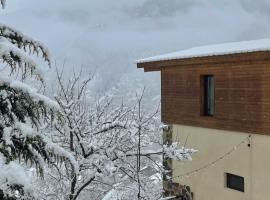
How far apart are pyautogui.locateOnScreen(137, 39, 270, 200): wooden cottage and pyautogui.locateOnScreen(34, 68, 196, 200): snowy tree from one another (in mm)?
1391

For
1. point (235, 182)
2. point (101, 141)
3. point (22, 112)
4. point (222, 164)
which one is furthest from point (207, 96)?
point (22, 112)

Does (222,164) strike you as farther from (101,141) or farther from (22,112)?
(22,112)

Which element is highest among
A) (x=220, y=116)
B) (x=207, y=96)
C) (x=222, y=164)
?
(x=207, y=96)

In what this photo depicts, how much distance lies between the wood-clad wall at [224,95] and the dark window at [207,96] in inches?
4.4

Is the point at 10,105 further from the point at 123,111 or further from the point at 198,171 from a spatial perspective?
the point at 198,171

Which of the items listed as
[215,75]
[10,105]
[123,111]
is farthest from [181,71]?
[10,105]

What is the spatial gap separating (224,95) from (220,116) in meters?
0.54

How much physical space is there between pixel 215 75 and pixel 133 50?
344ft

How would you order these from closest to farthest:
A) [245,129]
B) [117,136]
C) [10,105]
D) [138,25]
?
[10,105] → [117,136] → [245,129] → [138,25]

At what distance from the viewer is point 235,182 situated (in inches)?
459

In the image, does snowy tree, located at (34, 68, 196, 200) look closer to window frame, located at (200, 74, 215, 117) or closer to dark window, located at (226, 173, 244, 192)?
window frame, located at (200, 74, 215, 117)

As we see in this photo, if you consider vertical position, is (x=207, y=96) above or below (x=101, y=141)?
above

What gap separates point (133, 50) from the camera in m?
116

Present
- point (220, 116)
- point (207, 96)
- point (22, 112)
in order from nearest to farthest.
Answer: point (22, 112), point (220, 116), point (207, 96)
